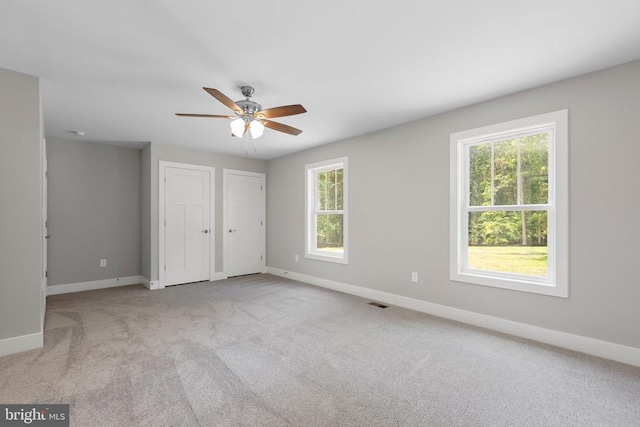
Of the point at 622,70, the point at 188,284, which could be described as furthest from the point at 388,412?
the point at 188,284

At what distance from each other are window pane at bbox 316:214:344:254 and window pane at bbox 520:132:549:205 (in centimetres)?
268

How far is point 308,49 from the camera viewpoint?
226 cm

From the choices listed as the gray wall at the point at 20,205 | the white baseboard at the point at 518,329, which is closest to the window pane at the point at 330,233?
the white baseboard at the point at 518,329

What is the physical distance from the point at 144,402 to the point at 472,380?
7.42 feet

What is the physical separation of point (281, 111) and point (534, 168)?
2583 millimetres

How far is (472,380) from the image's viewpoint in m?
2.19

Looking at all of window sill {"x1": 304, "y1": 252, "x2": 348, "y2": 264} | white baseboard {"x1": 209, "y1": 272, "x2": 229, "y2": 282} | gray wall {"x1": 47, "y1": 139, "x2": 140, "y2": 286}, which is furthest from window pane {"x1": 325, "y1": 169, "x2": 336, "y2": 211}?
gray wall {"x1": 47, "y1": 139, "x2": 140, "y2": 286}

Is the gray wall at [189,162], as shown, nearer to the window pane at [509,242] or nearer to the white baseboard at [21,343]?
the white baseboard at [21,343]

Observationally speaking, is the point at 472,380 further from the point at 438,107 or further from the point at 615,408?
the point at 438,107

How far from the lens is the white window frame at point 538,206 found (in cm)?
273

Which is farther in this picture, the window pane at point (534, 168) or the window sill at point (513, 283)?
the window pane at point (534, 168)

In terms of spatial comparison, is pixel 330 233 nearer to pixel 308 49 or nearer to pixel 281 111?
pixel 281 111

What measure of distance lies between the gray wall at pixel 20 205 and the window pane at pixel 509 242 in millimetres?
4419

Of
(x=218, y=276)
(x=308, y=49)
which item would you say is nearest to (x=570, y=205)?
(x=308, y=49)
